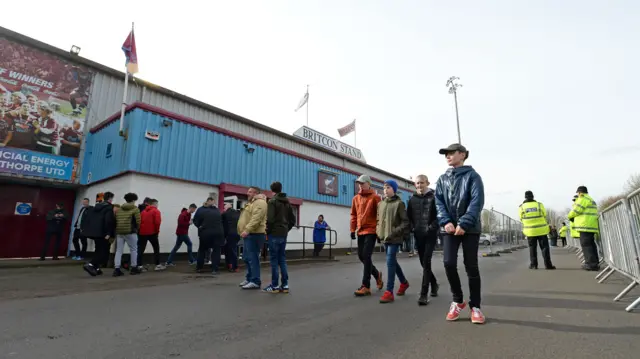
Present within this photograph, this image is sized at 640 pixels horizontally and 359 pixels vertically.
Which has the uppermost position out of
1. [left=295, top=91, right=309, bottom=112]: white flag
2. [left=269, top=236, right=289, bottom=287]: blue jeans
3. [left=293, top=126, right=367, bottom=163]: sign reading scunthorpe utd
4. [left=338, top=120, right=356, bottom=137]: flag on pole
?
[left=295, top=91, right=309, bottom=112]: white flag

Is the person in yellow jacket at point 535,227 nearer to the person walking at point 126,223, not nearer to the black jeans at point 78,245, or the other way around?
the person walking at point 126,223

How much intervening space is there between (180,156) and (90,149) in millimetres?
3765

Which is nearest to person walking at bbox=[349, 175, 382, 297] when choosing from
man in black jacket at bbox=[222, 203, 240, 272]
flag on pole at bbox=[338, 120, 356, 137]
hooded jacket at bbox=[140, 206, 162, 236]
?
man in black jacket at bbox=[222, 203, 240, 272]

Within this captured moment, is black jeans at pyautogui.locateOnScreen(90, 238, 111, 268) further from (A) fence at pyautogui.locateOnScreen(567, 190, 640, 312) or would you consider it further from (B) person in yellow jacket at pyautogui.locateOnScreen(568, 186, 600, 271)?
(B) person in yellow jacket at pyautogui.locateOnScreen(568, 186, 600, 271)

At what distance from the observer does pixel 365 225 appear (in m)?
5.17

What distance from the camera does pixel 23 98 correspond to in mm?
10914

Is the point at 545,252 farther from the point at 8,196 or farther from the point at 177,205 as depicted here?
the point at 8,196

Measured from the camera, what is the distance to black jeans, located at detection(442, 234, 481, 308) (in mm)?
3463

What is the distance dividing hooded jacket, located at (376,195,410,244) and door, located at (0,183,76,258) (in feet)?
41.3

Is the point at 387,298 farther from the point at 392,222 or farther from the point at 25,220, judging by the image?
the point at 25,220

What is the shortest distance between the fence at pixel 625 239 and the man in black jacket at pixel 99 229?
29.2 feet

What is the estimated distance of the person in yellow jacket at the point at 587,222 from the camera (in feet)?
24.1

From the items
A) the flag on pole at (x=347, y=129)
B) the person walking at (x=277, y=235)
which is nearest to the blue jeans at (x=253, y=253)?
the person walking at (x=277, y=235)

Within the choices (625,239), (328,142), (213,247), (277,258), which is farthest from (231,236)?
(328,142)
